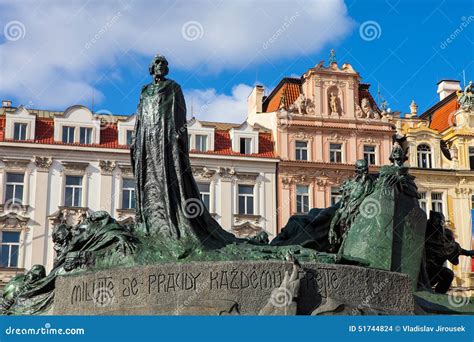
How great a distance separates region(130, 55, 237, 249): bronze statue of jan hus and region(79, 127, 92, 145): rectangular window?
90.8ft

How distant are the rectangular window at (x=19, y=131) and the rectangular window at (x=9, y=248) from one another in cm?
451

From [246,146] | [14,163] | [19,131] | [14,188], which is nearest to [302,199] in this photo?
[246,146]

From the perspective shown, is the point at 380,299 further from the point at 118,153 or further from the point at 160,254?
the point at 118,153

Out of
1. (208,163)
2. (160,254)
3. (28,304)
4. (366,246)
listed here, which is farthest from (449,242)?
(208,163)

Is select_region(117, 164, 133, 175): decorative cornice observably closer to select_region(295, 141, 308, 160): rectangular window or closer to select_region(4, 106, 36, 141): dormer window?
select_region(4, 106, 36, 141): dormer window

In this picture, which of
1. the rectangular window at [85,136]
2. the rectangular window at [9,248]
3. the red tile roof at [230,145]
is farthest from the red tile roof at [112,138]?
the rectangular window at [9,248]

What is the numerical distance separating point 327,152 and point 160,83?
97.1 feet

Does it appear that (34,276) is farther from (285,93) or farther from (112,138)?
(285,93)

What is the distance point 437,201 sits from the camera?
40844mm

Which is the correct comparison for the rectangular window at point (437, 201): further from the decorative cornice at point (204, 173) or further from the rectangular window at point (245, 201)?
the decorative cornice at point (204, 173)

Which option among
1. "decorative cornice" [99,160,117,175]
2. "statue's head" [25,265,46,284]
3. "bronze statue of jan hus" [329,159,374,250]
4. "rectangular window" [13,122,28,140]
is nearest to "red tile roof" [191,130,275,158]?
"decorative cornice" [99,160,117,175]

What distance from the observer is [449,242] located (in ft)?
44.1

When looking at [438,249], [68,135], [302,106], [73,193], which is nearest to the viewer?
[438,249]

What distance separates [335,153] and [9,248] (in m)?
15.9
